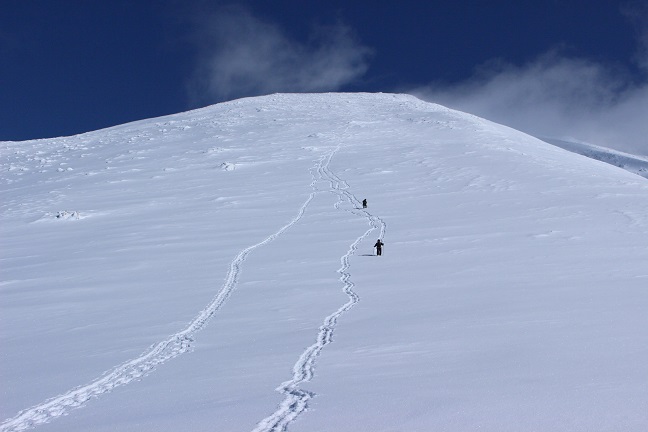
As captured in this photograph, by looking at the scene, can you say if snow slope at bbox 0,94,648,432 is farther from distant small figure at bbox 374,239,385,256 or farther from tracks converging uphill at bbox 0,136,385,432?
distant small figure at bbox 374,239,385,256

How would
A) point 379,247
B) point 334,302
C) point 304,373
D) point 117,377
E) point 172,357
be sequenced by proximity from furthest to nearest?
1. point 379,247
2. point 334,302
3. point 172,357
4. point 117,377
5. point 304,373

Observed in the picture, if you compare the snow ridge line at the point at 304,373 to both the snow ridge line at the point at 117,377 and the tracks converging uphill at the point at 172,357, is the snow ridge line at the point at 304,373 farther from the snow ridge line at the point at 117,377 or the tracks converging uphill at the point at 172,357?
the snow ridge line at the point at 117,377

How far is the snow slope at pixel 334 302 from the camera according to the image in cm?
540

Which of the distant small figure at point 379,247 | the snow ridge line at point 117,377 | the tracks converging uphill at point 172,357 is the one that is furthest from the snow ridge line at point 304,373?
the snow ridge line at point 117,377

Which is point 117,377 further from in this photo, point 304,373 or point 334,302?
point 334,302

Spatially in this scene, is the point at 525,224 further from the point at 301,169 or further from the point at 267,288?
the point at 301,169

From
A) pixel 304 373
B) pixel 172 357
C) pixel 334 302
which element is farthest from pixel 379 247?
pixel 304 373

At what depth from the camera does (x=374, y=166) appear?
31812mm

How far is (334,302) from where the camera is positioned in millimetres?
10250

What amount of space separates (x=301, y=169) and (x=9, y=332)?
2329 centimetres

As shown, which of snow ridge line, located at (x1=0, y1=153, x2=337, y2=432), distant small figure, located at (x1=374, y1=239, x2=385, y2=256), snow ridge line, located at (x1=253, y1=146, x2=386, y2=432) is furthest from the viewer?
distant small figure, located at (x1=374, y1=239, x2=385, y2=256)

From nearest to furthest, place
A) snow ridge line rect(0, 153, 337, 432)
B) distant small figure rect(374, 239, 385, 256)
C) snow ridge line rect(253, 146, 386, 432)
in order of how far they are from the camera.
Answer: snow ridge line rect(253, 146, 386, 432) → snow ridge line rect(0, 153, 337, 432) → distant small figure rect(374, 239, 385, 256)

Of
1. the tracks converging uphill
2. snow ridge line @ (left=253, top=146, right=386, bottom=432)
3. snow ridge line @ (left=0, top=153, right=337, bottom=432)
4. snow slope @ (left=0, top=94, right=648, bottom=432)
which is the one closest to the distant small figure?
snow slope @ (left=0, top=94, right=648, bottom=432)

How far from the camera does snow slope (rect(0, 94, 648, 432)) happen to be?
5398 mm
